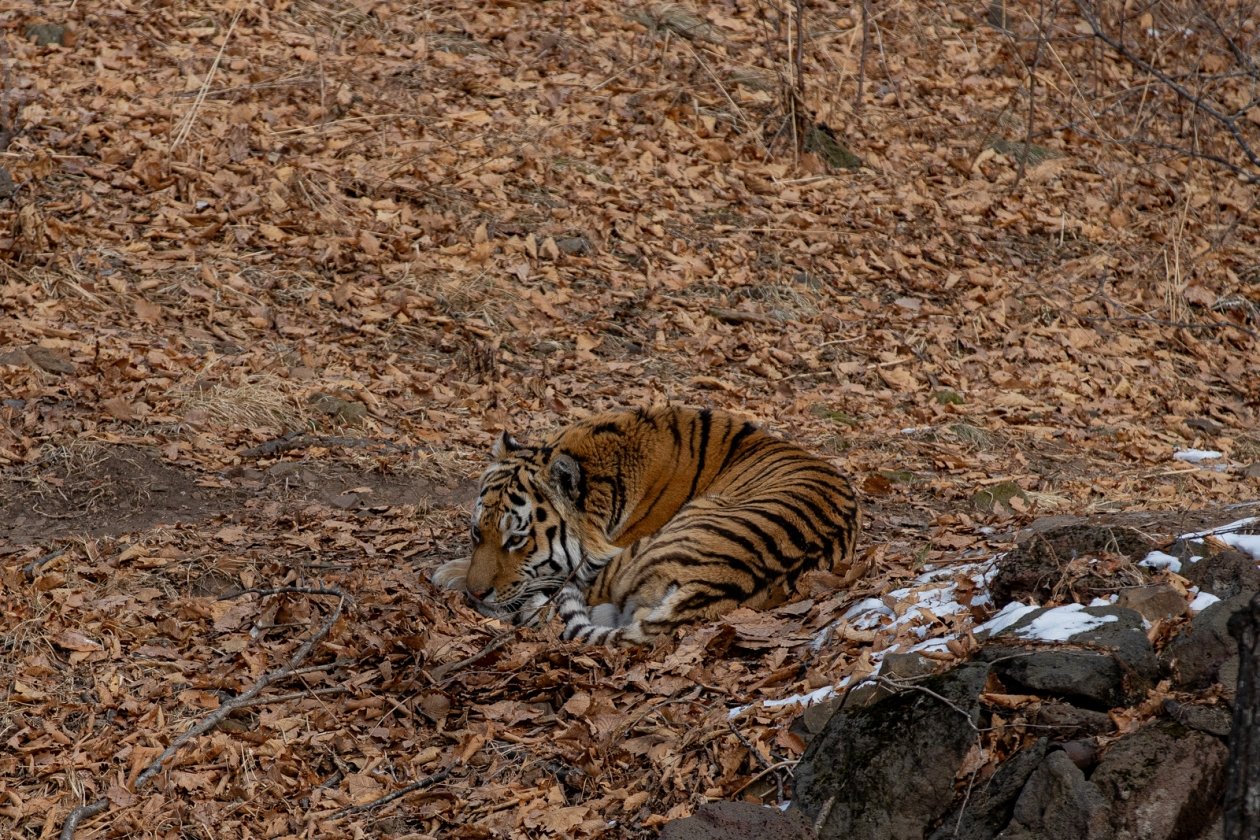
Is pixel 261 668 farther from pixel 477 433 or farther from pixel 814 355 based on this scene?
pixel 814 355

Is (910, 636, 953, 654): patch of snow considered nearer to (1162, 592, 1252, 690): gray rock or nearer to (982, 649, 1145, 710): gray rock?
(982, 649, 1145, 710): gray rock

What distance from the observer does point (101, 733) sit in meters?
4.43

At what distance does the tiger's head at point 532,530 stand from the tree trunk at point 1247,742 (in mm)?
3458

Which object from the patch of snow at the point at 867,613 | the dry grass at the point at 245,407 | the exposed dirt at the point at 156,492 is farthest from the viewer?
the dry grass at the point at 245,407

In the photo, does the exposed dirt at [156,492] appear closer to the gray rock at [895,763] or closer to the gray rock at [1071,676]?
the gray rock at [895,763]

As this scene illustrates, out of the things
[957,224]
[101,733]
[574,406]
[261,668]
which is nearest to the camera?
[101,733]

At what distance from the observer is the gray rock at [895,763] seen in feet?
10.8

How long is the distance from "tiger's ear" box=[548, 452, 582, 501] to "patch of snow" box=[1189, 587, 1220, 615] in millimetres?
2522

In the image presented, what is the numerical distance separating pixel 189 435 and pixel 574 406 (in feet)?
7.51

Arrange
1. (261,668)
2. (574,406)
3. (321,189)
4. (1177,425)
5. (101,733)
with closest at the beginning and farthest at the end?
(101,733) < (261,668) < (574,406) < (1177,425) < (321,189)

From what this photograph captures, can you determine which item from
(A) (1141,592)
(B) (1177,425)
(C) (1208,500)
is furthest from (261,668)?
(B) (1177,425)

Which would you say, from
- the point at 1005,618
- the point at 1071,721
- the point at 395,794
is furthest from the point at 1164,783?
the point at 395,794

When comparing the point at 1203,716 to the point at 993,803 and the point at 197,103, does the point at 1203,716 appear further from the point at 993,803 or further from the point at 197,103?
the point at 197,103

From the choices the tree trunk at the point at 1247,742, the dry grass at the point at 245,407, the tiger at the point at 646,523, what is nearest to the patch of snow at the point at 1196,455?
the tiger at the point at 646,523
